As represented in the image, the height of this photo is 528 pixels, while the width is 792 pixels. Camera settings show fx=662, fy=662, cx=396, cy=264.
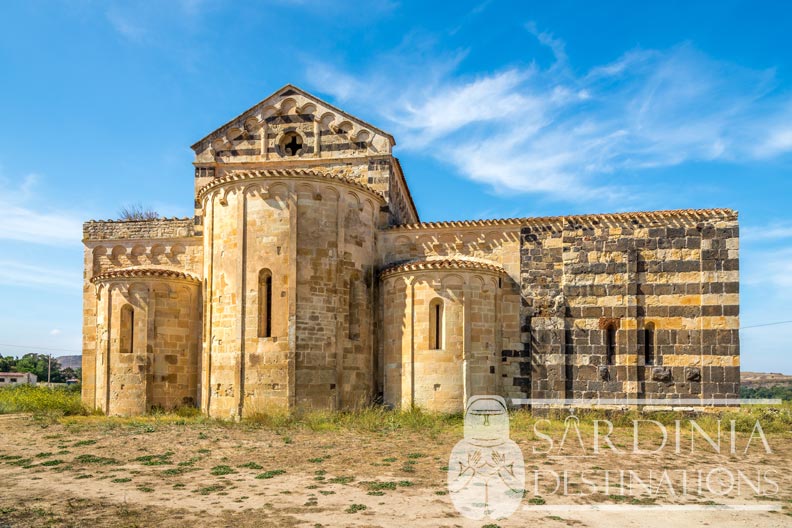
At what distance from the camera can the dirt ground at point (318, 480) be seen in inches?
331

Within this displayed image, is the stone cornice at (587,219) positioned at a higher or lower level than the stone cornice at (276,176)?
lower

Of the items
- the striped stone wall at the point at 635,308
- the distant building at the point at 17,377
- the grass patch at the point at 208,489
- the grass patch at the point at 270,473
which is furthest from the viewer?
the distant building at the point at 17,377

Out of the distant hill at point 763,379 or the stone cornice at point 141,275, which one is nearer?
the stone cornice at point 141,275

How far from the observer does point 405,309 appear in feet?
59.5

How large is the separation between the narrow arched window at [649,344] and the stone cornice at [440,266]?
4229mm

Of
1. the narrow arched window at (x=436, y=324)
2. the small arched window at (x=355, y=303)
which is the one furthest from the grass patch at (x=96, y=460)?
the narrow arched window at (x=436, y=324)

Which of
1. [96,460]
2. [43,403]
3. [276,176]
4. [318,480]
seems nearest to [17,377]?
[43,403]

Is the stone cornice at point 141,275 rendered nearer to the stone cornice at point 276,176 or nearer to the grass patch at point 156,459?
the stone cornice at point 276,176

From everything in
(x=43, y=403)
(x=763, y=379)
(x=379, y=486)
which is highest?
(x=379, y=486)

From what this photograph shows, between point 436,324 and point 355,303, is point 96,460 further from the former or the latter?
point 436,324

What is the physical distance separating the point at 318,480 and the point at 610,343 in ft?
34.8

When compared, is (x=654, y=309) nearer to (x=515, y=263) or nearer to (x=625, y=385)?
(x=625, y=385)

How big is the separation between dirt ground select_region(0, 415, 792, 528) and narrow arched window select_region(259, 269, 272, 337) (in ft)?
9.31

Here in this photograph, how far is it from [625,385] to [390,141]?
391 inches
